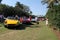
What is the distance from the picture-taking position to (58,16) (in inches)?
754

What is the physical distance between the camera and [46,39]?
46.1 feet

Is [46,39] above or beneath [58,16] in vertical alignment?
beneath

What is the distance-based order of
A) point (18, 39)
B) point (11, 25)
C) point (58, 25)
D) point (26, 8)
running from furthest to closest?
point (26, 8) < point (11, 25) < point (58, 25) < point (18, 39)

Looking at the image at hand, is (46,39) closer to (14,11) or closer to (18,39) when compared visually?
(18,39)

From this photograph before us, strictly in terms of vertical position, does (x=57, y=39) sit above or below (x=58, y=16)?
below

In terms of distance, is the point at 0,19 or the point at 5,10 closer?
the point at 0,19

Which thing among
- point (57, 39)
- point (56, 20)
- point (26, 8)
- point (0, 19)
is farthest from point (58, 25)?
point (26, 8)

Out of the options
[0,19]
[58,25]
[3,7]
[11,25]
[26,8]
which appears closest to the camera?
[58,25]

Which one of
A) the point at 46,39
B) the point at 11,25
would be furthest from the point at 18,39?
the point at 11,25

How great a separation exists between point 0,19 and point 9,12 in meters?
45.5

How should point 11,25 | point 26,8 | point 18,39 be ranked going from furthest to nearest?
1. point 26,8
2. point 11,25
3. point 18,39

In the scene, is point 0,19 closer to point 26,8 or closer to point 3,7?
point 3,7

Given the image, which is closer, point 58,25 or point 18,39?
point 18,39

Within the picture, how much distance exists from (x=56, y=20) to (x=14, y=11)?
63499mm
